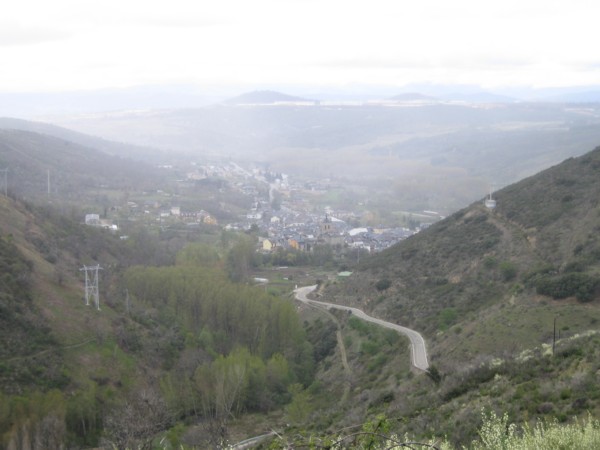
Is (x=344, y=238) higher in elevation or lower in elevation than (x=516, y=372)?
lower

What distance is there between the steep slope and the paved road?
1.56ft

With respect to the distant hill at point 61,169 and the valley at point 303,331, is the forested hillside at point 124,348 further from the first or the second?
the distant hill at point 61,169

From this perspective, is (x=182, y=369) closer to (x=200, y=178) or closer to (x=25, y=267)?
(x=25, y=267)

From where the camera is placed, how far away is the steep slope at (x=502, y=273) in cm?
2256

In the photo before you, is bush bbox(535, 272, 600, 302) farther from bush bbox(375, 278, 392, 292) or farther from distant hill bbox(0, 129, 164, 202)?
distant hill bbox(0, 129, 164, 202)

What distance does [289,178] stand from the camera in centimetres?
13275

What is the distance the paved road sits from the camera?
23844mm

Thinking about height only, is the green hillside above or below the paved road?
above

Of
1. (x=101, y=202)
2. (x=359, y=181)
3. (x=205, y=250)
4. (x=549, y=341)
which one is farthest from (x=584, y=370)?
(x=359, y=181)

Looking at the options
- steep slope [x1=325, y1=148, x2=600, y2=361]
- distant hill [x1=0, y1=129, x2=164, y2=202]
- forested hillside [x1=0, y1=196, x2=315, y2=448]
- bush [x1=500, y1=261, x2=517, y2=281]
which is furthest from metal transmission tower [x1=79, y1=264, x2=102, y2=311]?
distant hill [x1=0, y1=129, x2=164, y2=202]

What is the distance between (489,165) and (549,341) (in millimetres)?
110595

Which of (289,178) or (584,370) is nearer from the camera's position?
(584,370)

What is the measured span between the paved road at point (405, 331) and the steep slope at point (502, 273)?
18.7 inches

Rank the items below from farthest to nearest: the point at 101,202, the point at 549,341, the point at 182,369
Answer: the point at 101,202 → the point at 182,369 → the point at 549,341
